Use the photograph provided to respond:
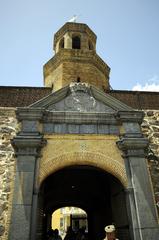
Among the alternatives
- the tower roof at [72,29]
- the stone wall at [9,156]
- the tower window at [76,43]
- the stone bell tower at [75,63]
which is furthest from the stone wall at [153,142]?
the tower roof at [72,29]

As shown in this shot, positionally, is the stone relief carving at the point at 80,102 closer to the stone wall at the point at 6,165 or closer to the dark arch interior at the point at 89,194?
the stone wall at the point at 6,165

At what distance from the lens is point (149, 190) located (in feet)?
20.6

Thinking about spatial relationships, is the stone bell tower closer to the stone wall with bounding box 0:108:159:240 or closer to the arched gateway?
the arched gateway

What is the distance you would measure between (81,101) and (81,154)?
76.2 inches

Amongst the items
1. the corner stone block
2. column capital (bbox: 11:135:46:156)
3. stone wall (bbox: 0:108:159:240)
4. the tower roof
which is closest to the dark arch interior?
stone wall (bbox: 0:108:159:240)

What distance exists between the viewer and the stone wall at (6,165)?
19.4ft

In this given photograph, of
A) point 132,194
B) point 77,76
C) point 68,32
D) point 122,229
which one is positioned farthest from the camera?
point 68,32

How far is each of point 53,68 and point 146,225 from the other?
8658 mm

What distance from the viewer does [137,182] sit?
634cm

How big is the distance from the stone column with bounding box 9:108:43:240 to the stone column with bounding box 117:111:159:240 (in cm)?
251

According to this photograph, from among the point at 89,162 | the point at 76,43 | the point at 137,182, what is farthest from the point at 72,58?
the point at 137,182

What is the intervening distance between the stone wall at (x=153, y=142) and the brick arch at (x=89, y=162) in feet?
3.66

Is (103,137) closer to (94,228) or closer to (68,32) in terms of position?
(94,228)

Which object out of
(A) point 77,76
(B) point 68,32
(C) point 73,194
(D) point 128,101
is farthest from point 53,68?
(C) point 73,194
